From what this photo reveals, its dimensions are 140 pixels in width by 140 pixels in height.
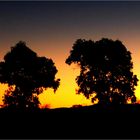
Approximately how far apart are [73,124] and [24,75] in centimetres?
3952

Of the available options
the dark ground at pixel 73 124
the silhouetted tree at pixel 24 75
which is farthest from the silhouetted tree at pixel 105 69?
the dark ground at pixel 73 124

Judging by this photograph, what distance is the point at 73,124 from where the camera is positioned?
18375mm

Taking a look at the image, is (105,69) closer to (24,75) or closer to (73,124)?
(24,75)

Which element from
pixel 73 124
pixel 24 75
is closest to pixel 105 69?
pixel 24 75

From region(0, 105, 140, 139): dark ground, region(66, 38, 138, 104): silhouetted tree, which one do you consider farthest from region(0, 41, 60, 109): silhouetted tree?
region(0, 105, 140, 139): dark ground

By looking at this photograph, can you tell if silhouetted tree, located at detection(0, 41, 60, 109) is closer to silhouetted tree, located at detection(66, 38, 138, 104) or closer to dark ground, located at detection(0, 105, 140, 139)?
silhouetted tree, located at detection(66, 38, 138, 104)

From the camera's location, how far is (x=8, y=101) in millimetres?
56406

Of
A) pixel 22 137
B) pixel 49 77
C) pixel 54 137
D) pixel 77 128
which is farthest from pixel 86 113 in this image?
pixel 49 77

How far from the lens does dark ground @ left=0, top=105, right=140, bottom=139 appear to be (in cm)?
1696

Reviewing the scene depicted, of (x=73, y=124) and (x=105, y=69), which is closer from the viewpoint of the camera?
(x=73, y=124)

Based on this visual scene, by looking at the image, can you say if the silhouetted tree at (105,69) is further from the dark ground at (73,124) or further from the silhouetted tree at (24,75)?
the dark ground at (73,124)

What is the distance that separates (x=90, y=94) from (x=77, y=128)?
35.6m

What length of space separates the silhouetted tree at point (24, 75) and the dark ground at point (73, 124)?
3615cm

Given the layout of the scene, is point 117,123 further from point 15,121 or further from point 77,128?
point 15,121
